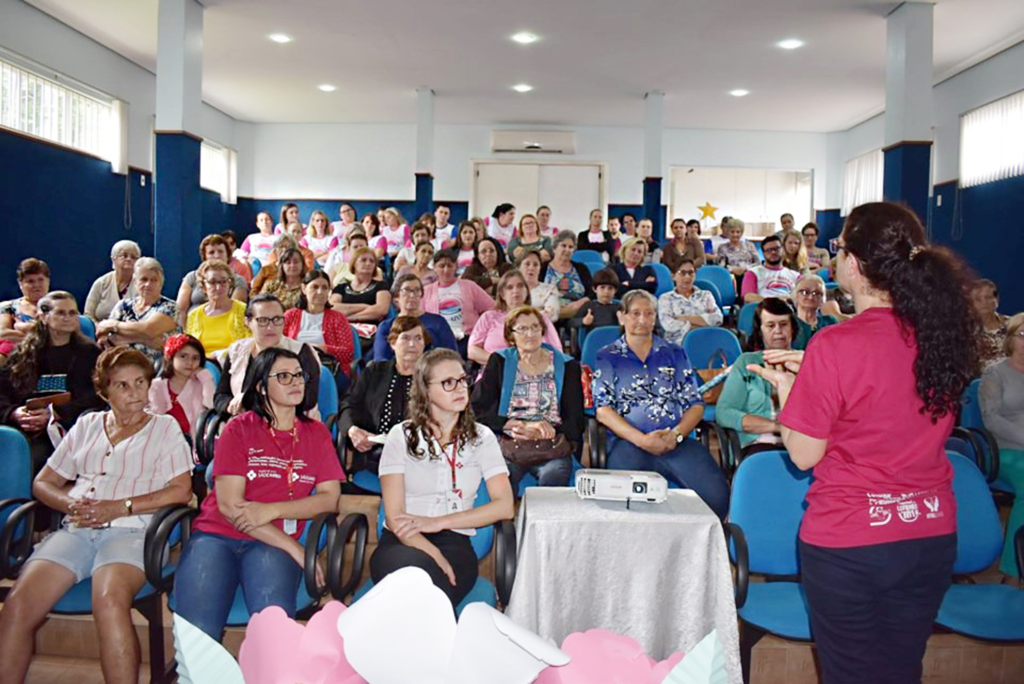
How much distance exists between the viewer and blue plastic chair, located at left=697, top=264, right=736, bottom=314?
7.45 metres

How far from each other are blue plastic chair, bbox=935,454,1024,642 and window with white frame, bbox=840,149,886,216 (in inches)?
383

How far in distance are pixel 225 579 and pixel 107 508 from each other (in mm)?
509

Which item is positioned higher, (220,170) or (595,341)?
(220,170)

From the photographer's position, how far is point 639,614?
224cm

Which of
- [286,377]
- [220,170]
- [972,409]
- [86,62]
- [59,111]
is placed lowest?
[972,409]

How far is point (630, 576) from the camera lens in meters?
2.24

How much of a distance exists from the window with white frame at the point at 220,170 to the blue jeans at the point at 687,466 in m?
10.6

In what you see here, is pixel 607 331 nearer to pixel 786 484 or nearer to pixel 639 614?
pixel 786 484

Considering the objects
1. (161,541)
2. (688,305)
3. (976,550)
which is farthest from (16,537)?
(688,305)

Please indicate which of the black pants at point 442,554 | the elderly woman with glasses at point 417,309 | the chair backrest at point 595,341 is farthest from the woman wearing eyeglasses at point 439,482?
the chair backrest at point 595,341

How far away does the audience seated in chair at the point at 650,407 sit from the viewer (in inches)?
131

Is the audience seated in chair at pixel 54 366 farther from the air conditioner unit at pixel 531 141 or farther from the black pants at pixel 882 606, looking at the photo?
the air conditioner unit at pixel 531 141

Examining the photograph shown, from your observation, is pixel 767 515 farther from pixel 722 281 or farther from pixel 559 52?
pixel 559 52

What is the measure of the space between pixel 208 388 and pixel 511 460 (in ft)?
4.60
